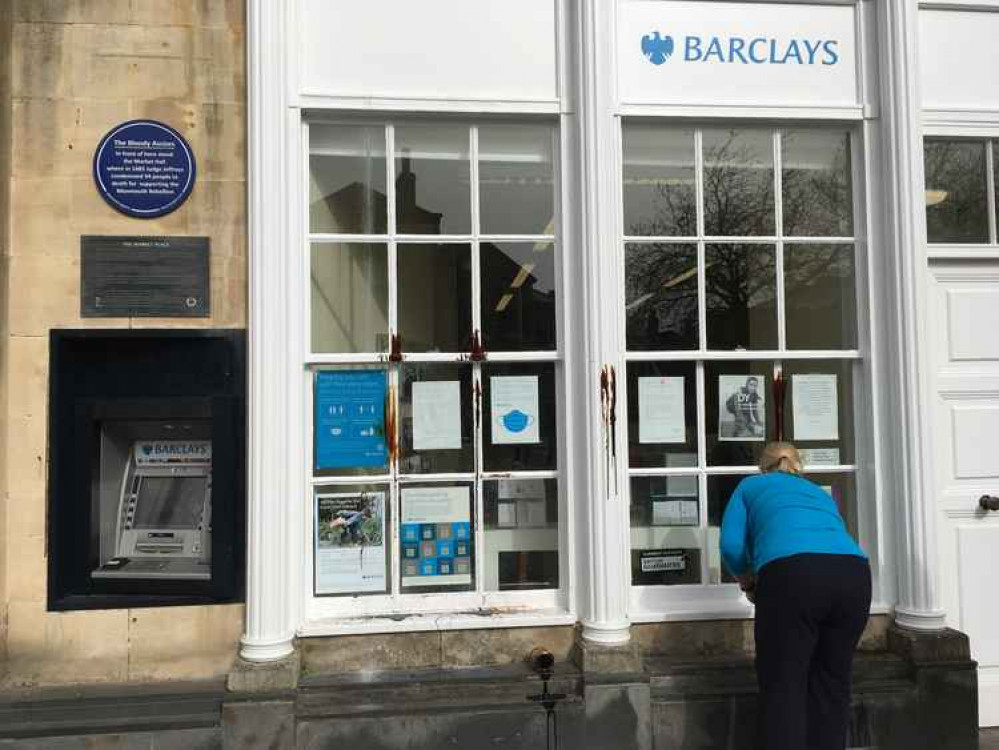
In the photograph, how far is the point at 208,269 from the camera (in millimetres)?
3881

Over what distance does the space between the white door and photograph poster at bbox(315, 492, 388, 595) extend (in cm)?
317

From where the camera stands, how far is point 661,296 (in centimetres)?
423

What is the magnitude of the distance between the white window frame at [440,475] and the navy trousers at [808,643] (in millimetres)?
1117

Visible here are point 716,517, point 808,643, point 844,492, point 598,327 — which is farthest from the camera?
point 844,492

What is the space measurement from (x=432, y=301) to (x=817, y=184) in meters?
2.36

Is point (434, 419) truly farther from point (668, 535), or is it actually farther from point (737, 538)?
point (737, 538)

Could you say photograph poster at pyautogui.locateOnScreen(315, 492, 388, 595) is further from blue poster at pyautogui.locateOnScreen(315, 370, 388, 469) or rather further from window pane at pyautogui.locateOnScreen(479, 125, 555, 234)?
window pane at pyautogui.locateOnScreen(479, 125, 555, 234)

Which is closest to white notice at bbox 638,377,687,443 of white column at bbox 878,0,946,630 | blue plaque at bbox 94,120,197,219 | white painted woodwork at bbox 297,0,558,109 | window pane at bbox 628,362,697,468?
window pane at bbox 628,362,697,468

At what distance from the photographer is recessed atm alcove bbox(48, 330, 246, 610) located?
3791 millimetres

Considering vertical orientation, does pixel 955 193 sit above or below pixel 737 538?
above

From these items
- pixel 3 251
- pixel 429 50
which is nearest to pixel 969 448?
pixel 429 50

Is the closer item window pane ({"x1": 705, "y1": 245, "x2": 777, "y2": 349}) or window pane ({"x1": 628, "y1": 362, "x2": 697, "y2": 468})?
window pane ({"x1": 628, "y1": 362, "x2": 697, "y2": 468})

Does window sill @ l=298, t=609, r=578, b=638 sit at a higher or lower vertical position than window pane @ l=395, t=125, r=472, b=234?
lower

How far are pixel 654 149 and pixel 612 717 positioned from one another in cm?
307
